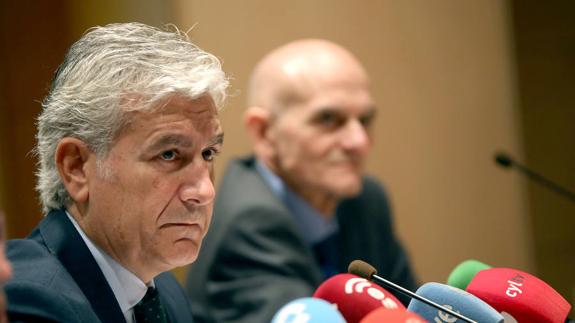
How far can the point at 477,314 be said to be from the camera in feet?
4.94

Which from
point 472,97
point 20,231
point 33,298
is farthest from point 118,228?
point 472,97

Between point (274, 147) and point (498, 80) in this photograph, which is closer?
point (274, 147)

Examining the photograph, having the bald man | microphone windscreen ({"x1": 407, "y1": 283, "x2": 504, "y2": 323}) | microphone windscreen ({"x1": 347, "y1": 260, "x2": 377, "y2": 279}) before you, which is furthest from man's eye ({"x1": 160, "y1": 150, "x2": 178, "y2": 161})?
the bald man

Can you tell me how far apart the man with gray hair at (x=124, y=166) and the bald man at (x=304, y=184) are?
119 centimetres

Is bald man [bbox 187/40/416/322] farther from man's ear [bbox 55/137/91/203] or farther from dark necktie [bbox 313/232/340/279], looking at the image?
man's ear [bbox 55/137/91/203]

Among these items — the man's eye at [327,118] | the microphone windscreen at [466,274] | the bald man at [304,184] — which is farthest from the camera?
the man's eye at [327,118]

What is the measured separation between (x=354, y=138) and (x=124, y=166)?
1.56 meters

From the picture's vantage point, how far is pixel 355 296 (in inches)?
62.1

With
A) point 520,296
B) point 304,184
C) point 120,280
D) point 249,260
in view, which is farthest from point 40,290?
point 304,184

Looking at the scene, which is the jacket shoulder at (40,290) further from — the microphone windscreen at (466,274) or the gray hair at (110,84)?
the microphone windscreen at (466,274)

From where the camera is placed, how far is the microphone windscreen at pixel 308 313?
124 cm

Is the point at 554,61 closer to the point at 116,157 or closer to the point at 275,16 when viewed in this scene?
the point at 275,16

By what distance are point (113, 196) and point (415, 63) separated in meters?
2.76

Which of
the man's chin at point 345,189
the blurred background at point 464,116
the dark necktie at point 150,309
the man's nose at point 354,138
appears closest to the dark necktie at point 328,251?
the man's chin at point 345,189
